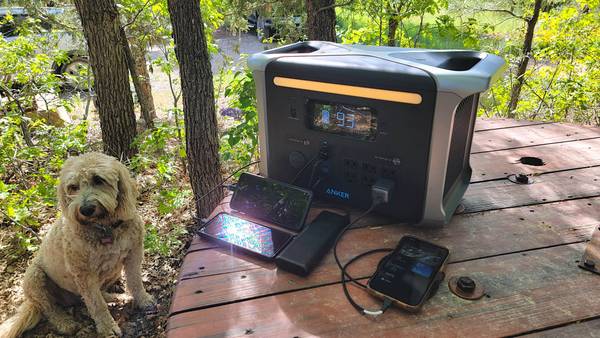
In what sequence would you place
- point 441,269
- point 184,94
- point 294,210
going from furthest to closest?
point 184,94 < point 294,210 < point 441,269

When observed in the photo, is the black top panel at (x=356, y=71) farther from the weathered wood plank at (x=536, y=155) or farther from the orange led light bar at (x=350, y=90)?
the weathered wood plank at (x=536, y=155)

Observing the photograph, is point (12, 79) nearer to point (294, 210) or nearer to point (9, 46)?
point (9, 46)

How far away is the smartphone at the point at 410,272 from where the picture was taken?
95cm

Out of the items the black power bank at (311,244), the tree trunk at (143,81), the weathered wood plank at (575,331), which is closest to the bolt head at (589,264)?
the weathered wood plank at (575,331)

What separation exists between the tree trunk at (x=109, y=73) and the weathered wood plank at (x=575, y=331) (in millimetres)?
3246

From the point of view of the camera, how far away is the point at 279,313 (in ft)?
3.11

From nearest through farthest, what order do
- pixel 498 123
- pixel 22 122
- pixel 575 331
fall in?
pixel 575 331 < pixel 498 123 < pixel 22 122

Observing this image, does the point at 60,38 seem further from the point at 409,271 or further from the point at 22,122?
the point at 409,271

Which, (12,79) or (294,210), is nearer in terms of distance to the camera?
(294,210)

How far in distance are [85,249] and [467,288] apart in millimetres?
1692

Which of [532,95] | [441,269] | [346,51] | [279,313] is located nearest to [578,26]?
[532,95]

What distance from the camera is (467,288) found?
3.23 feet

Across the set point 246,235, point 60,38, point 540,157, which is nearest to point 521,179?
point 540,157

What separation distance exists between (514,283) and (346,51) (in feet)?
2.92
